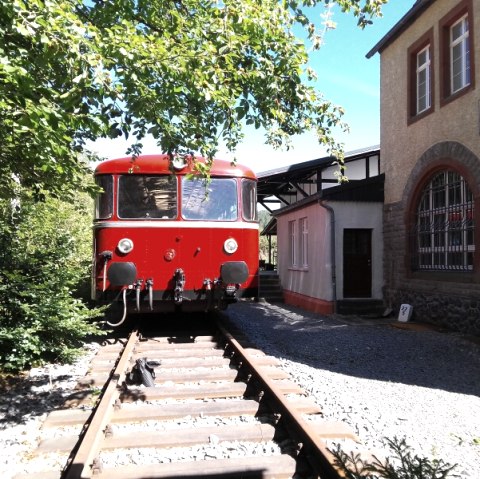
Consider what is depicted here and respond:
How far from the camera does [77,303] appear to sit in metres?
6.07

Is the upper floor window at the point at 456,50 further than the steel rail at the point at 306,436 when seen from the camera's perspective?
Yes

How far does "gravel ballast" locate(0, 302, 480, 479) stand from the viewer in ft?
11.6

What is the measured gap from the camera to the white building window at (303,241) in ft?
43.6

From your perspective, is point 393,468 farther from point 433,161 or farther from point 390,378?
point 433,161

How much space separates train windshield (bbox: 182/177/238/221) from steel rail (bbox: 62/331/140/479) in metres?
3.05

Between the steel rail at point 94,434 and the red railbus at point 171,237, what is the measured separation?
216 cm

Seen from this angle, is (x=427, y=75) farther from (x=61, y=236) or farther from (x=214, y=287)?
(x=61, y=236)

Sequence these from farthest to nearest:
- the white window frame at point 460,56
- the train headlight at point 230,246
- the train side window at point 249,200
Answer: the white window frame at point 460,56
the train side window at point 249,200
the train headlight at point 230,246

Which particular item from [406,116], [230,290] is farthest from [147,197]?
[406,116]

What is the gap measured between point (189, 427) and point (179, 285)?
3.29 metres

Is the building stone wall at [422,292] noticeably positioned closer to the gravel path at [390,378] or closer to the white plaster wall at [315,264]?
the gravel path at [390,378]

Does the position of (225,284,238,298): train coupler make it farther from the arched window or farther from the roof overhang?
the roof overhang

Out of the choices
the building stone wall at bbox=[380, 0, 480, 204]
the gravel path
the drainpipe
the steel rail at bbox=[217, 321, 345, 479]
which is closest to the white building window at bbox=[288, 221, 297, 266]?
the drainpipe

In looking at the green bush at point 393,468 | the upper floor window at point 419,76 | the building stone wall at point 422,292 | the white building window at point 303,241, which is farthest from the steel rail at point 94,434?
the white building window at point 303,241
